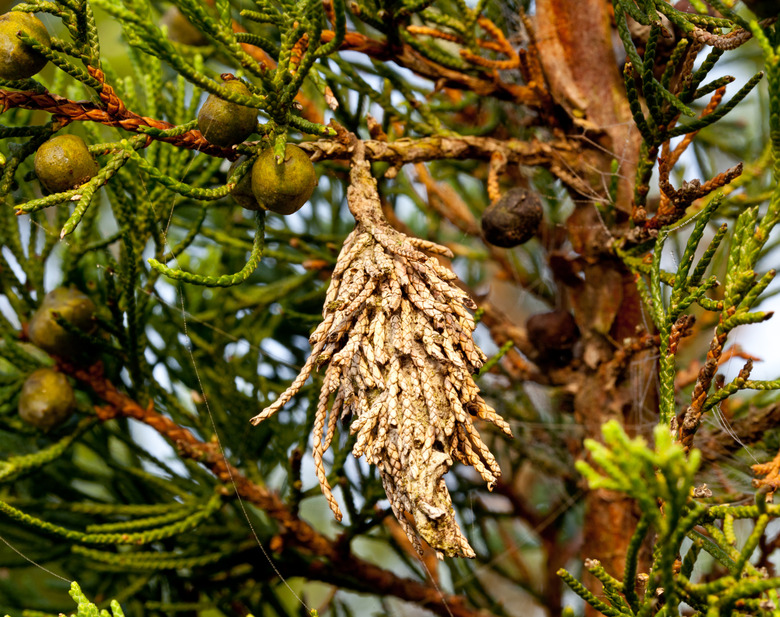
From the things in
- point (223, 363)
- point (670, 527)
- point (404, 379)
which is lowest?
point (670, 527)

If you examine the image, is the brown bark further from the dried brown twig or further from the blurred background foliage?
the dried brown twig

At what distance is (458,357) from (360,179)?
1.25 ft

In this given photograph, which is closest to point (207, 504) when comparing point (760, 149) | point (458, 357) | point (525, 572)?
Answer: point (458, 357)

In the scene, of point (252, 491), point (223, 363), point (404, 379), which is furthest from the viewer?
point (223, 363)

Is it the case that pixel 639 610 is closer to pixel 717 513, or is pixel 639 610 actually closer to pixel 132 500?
pixel 717 513

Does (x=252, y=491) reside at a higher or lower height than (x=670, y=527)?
higher

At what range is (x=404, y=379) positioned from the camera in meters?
0.96

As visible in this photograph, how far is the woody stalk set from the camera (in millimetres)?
903

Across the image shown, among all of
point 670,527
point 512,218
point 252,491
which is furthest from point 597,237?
point 252,491

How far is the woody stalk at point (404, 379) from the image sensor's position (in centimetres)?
90

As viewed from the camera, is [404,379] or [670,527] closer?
[670,527]

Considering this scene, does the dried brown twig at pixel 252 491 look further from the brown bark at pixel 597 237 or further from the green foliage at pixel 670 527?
the green foliage at pixel 670 527

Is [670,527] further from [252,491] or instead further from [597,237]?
[252,491]

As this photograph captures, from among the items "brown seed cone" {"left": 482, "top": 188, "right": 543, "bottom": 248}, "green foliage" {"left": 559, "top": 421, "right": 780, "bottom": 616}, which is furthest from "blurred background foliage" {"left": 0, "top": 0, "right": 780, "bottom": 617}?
"green foliage" {"left": 559, "top": 421, "right": 780, "bottom": 616}
